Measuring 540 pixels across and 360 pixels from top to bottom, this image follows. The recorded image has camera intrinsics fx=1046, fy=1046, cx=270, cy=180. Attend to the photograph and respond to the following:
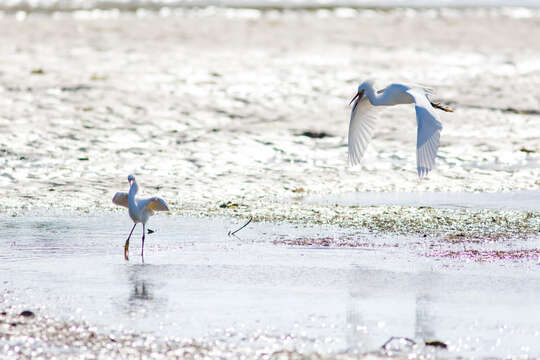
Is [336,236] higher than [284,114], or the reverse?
[284,114]

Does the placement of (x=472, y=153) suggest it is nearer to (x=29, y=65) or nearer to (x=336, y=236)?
(x=336, y=236)

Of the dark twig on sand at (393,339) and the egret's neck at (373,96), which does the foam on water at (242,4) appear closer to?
the egret's neck at (373,96)

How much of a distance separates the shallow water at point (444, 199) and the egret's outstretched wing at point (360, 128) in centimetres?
50

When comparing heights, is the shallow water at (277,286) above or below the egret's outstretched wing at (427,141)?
below

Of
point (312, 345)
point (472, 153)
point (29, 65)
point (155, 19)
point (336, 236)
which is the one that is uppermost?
point (155, 19)

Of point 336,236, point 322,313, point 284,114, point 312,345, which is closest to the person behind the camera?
point 312,345

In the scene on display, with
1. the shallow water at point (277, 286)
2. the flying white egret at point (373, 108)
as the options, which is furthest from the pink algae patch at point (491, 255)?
the flying white egret at point (373, 108)

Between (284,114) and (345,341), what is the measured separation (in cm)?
960

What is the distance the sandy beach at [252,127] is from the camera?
998cm

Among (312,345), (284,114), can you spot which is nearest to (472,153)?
(284,114)

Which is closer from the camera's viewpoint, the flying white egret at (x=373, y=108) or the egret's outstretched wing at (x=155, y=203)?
the egret's outstretched wing at (x=155, y=203)

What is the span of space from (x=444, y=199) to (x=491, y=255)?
107 inches

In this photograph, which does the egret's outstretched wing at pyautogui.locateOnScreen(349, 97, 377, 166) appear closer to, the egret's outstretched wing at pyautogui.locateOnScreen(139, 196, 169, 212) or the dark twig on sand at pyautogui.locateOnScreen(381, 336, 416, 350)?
the egret's outstretched wing at pyautogui.locateOnScreen(139, 196, 169, 212)

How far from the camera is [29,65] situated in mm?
18516
